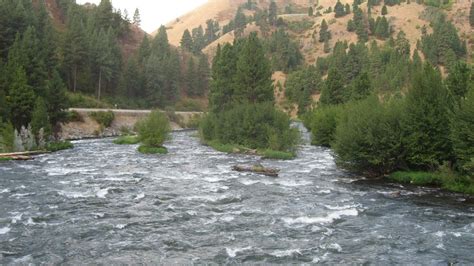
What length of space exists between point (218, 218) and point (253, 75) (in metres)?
48.7

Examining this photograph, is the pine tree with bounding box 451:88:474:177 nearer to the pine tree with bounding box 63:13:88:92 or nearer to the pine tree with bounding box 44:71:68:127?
the pine tree with bounding box 44:71:68:127

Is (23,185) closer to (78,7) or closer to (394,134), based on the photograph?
(394,134)

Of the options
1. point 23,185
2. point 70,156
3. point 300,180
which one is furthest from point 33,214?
point 70,156

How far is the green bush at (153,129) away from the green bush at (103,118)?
31.1m

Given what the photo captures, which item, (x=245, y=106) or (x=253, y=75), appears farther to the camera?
(x=253, y=75)

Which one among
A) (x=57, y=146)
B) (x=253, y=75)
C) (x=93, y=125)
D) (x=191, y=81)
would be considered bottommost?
(x=57, y=146)

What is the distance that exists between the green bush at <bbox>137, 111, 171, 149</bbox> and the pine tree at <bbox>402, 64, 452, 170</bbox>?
32.0 metres

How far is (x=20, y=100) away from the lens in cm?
6122

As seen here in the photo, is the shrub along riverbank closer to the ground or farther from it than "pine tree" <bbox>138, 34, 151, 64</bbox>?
closer to the ground

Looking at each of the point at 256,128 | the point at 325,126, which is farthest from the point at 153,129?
the point at 325,126

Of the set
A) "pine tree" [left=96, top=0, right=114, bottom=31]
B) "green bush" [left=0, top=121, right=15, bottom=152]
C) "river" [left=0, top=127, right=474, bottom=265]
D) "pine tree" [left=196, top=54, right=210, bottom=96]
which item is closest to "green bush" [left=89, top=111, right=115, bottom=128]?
"green bush" [left=0, top=121, right=15, bottom=152]

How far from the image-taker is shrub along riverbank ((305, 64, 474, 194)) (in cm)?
3597

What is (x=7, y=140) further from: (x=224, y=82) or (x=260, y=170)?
(x=224, y=82)

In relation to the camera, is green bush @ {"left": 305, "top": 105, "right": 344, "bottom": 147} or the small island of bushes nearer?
the small island of bushes
